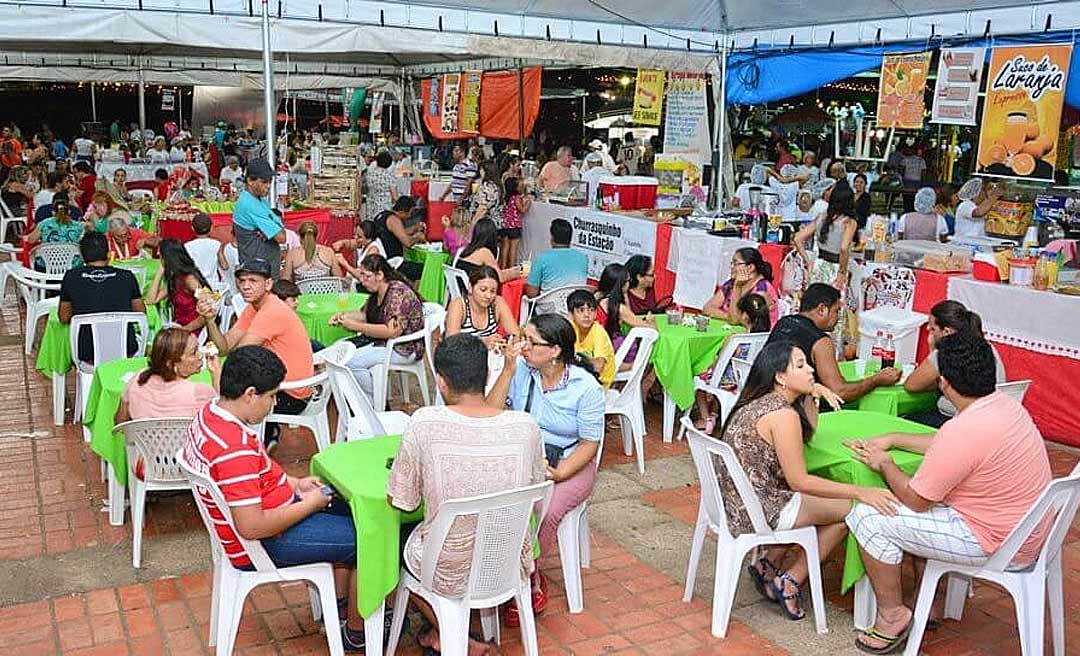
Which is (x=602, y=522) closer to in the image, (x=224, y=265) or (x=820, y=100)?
(x=224, y=265)

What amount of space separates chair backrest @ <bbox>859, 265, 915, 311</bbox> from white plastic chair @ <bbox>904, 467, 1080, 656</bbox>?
3.69 m

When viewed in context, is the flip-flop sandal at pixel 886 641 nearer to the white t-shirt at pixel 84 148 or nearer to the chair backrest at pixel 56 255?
the chair backrest at pixel 56 255

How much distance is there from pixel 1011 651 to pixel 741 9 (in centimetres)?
802

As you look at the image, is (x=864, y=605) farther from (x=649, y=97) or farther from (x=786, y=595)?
(x=649, y=97)

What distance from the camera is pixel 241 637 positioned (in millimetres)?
3818

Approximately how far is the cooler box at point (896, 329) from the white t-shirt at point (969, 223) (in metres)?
3.24

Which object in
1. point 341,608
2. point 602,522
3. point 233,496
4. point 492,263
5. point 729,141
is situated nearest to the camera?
point 233,496

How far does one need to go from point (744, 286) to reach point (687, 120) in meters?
4.92

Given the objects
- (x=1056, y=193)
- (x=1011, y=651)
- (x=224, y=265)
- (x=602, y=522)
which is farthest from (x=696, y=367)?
(x=1056, y=193)

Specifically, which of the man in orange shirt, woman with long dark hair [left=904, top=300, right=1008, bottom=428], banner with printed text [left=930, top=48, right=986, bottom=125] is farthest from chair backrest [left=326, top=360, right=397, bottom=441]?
banner with printed text [left=930, top=48, right=986, bottom=125]

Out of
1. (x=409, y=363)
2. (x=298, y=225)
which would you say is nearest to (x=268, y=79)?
(x=298, y=225)

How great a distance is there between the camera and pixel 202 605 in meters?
4.07

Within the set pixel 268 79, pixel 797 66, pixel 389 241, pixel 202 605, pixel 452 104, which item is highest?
pixel 797 66

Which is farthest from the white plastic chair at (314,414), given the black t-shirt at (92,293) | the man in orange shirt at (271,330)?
the black t-shirt at (92,293)
